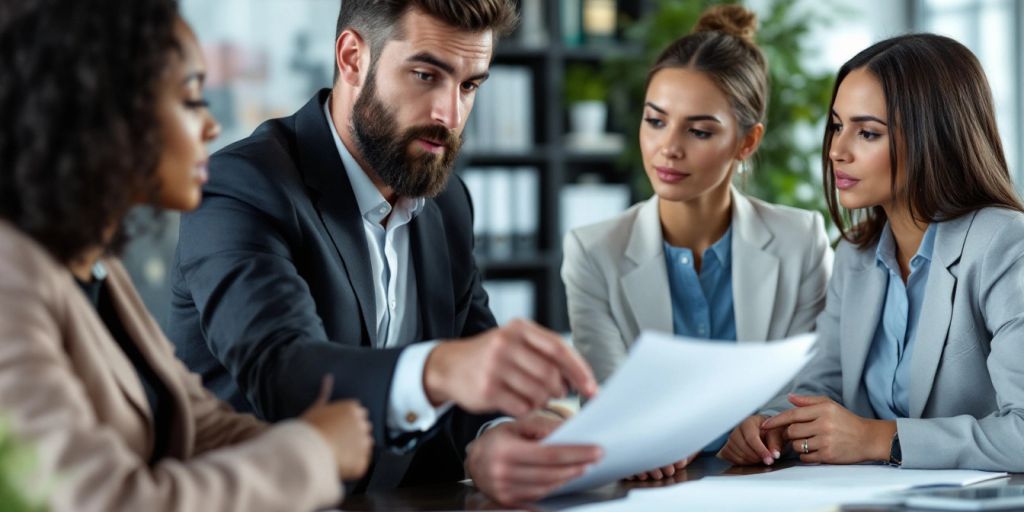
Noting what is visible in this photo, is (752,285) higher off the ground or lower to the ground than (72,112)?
lower

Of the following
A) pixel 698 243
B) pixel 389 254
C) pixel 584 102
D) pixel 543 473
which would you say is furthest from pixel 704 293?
pixel 584 102

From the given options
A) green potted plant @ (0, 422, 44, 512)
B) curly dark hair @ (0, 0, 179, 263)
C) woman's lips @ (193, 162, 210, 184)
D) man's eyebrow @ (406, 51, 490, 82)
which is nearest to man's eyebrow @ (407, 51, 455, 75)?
man's eyebrow @ (406, 51, 490, 82)

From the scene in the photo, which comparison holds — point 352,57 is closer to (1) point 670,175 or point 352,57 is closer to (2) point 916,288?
(1) point 670,175

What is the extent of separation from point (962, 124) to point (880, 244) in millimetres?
242

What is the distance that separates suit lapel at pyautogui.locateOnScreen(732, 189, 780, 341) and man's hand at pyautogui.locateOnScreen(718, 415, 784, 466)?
0.69 m

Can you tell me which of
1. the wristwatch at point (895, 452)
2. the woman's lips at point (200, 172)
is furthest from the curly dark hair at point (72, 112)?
the wristwatch at point (895, 452)

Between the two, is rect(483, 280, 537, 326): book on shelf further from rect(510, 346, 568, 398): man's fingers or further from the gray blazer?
rect(510, 346, 568, 398): man's fingers

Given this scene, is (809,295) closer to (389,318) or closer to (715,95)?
(715,95)

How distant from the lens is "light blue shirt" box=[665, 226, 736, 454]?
241cm

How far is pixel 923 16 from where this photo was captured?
5.49m

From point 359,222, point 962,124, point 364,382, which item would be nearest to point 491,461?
point 364,382

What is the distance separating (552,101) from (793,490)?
138 inches

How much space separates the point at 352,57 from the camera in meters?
1.99

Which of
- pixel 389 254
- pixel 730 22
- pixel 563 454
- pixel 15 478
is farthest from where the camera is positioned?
pixel 730 22
